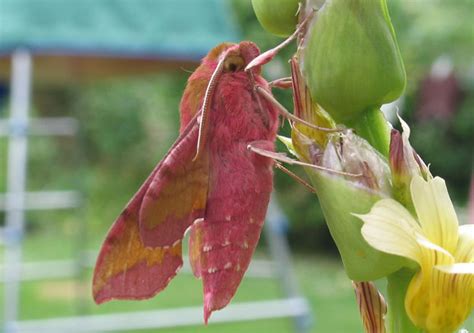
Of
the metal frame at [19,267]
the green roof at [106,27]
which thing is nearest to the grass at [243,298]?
the metal frame at [19,267]

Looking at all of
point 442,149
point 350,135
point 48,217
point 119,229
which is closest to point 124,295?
point 119,229

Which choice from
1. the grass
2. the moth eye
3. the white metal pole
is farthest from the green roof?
the moth eye

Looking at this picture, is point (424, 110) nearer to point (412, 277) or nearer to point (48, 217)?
point (48, 217)

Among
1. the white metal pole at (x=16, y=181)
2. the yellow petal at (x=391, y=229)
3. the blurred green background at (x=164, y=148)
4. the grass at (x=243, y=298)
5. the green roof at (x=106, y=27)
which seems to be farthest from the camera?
the blurred green background at (x=164, y=148)

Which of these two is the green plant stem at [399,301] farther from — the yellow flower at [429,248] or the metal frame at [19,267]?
the metal frame at [19,267]

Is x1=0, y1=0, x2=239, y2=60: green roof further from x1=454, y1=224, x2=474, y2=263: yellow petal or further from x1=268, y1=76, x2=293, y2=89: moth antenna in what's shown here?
x1=454, y1=224, x2=474, y2=263: yellow petal

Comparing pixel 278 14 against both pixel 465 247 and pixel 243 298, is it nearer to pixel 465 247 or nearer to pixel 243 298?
pixel 465 247
